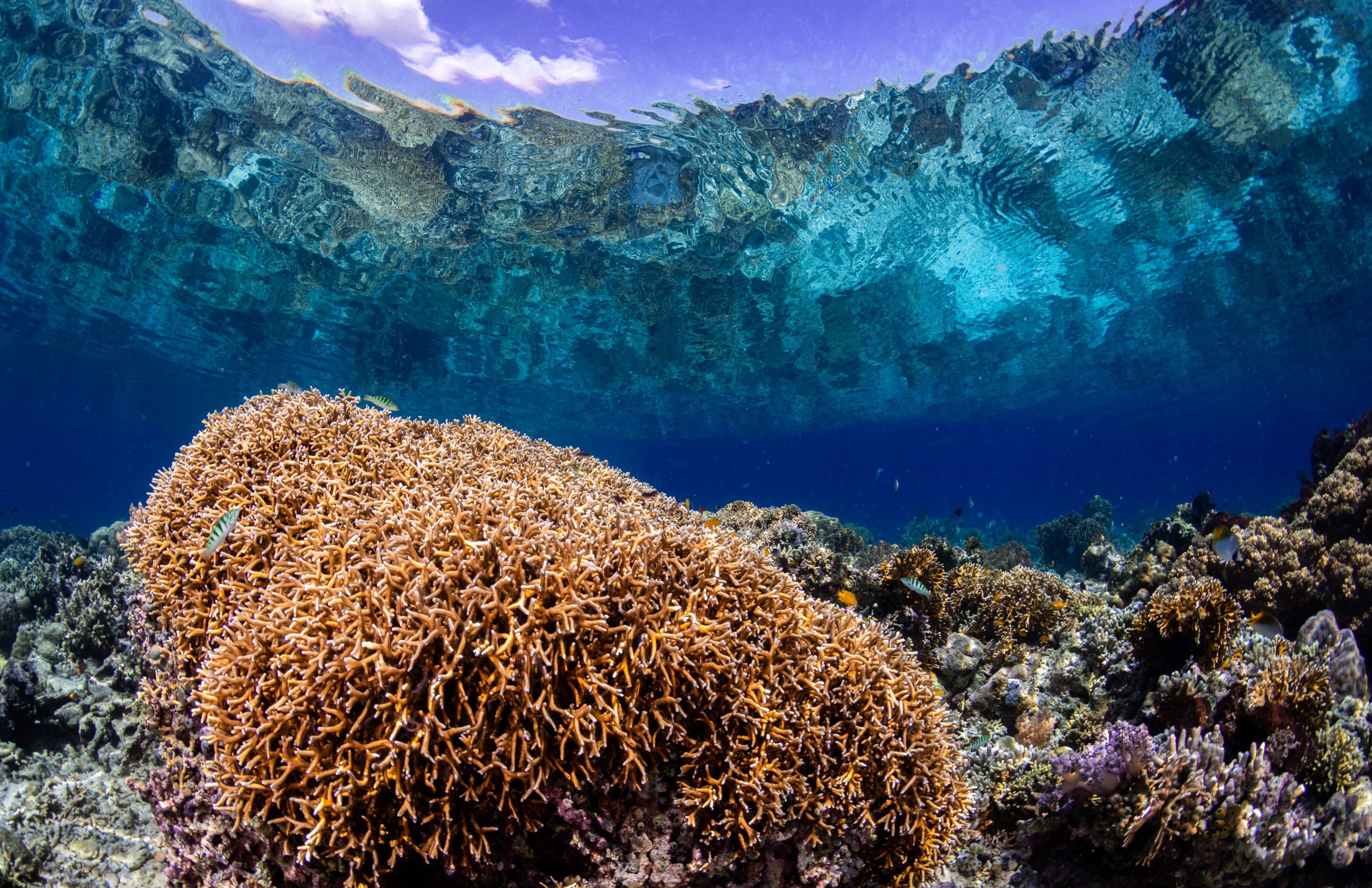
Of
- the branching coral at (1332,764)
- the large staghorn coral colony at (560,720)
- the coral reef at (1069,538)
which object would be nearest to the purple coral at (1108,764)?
the large staghorn coral colony at (560,720)

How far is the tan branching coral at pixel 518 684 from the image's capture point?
2781 mm

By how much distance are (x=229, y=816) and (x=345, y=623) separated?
60.4 inches

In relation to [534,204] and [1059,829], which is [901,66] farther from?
[1059,829]

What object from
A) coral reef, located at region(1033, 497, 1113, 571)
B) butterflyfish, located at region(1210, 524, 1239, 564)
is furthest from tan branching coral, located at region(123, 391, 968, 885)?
coral reef, located at region(1033, 497, 1113, 571)

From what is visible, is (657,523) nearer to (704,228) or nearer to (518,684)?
(518,684)

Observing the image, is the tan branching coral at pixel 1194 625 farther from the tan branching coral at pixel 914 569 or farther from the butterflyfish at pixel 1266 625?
the tan branching coral at pixel 914 569

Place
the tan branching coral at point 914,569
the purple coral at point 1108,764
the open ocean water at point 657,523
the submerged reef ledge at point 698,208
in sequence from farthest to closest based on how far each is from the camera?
the submerged reef ledge at point 698,208, the tan branching coral at point 914,569, the purple coral at point 1108,764, the open ocean water at point 657,523

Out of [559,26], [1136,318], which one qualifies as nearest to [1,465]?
[559,26]

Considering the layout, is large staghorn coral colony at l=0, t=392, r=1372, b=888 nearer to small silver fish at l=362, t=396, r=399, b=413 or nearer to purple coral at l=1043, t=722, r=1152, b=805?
purple coral at l=1043, t=722, r=1152, b=805

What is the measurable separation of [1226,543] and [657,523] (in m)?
7.61

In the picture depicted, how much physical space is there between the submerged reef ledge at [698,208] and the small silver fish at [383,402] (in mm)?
10683

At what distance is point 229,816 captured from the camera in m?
3.28

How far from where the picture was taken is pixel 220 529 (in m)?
3.73

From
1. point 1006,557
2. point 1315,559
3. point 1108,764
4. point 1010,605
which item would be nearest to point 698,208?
point 1006,557
